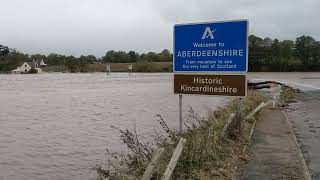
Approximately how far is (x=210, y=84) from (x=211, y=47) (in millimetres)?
692

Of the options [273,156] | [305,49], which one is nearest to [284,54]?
[305,49]

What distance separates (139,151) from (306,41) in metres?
171

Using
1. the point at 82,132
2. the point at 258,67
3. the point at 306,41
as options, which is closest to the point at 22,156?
the point at 82,132

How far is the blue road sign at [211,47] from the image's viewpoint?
9.01m

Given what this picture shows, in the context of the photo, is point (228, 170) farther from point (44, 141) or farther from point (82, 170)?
point (44, 141)

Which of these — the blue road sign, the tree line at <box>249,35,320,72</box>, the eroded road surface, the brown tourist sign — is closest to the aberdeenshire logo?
the blue road sign

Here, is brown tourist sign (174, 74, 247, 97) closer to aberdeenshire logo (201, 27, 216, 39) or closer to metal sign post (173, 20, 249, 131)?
metal sign post (173, 20, 249, 131)

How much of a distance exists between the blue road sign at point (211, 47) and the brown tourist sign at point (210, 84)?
5.2 inches

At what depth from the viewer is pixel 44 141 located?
18.0 meters

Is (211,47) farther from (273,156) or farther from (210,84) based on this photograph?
(273,156)

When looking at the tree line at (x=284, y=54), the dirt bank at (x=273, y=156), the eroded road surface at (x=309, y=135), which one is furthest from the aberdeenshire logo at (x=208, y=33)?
the tree line at (x=284, y=54)

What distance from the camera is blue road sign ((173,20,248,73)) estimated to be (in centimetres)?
901

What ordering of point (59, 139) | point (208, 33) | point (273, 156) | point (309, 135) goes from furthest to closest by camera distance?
point (59, 139)
point (309, 135)
point (273, 156)
point (208, 33)

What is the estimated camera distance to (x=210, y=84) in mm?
9109
